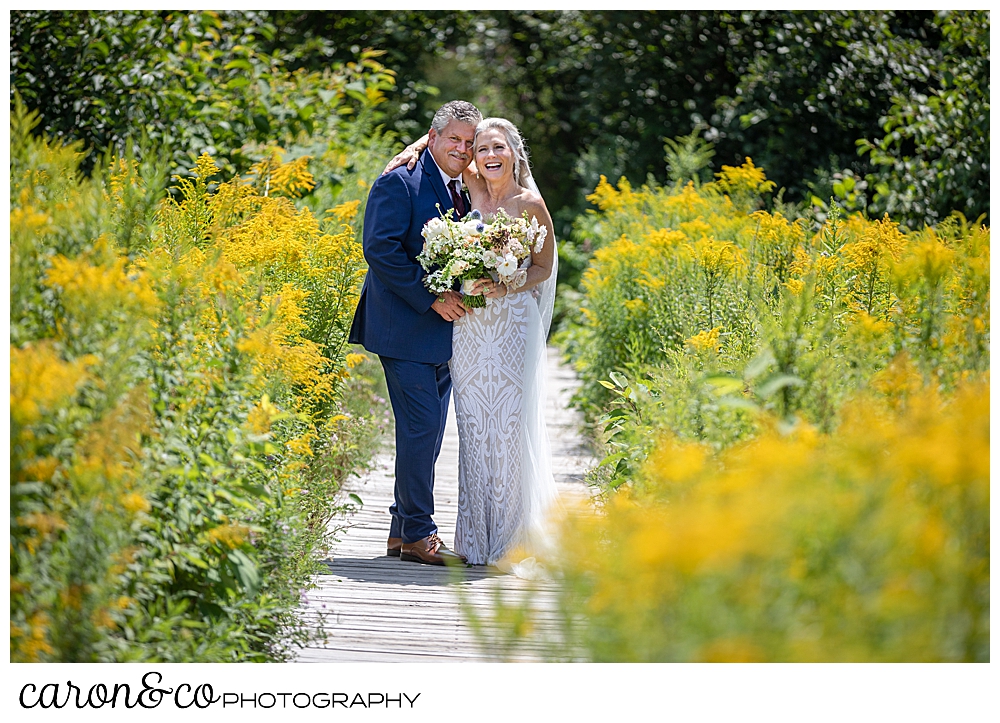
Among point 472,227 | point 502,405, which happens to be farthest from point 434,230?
point 502,405

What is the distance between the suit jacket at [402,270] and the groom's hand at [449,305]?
0.03m

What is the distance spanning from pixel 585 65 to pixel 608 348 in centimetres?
736

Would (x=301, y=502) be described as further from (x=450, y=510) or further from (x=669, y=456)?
(x=669, y=456)

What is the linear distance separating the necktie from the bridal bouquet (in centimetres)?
21

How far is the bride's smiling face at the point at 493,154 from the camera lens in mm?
3898

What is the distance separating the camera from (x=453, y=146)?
4.02 m

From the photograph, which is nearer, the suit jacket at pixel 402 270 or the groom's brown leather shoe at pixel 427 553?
the suit jacket at pixel 402 270

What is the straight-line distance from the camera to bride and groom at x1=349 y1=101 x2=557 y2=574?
3.96 meters

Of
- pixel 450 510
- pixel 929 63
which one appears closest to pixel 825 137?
pixel 929 63

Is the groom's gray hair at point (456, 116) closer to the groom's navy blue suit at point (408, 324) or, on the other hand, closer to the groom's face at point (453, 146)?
the groom's face at point (453, 146)

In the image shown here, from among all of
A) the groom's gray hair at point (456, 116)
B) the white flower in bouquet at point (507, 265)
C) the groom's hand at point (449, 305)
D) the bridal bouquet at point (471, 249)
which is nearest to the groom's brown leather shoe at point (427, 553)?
the groom's hand at point (449, 305)

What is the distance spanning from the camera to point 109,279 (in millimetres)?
2371

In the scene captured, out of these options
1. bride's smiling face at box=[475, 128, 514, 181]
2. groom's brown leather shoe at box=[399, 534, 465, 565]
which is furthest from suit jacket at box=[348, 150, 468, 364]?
groom's brown leather shoe at box=[399, 534, 465, 565]

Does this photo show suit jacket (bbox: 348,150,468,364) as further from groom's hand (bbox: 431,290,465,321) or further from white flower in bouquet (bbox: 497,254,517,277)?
white flower in bouquet (bbox: 497,254,517,277)
